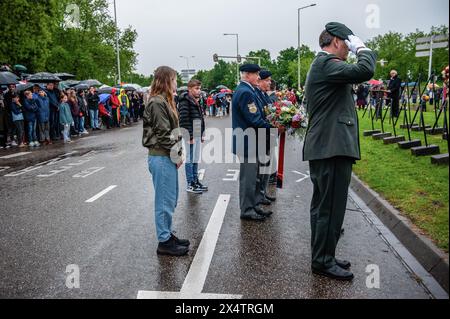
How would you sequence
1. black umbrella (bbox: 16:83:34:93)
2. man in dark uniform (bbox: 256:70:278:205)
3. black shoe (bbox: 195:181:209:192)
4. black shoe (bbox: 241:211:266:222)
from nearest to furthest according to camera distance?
black shoe (bbox: 241:211:266:222) → man in dark uniform (bbox: 256:70:278:205) → black shoe (bbox: 195:181:209:192) → black umbrella (bbox: 16:83:34:93)

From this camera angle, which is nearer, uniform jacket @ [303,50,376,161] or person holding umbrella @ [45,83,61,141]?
uniform jacket @ [303,50,376,161]

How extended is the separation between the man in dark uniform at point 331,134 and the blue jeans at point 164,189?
1.58 metres

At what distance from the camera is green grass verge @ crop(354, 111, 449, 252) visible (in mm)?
5273

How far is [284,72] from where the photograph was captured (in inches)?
4887

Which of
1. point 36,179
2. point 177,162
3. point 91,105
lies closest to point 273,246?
point 177,162

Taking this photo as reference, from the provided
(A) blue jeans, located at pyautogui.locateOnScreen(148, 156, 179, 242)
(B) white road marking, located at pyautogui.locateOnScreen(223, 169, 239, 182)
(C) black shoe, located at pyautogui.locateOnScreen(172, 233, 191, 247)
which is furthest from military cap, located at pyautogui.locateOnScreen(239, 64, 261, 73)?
(B) white road marking, located at pyautogui.locateOnScreen(223, 169, 239, 182)

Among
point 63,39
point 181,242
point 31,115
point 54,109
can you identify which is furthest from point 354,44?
point 63,39

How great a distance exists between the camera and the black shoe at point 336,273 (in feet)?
13.6

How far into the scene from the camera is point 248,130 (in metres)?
6.04

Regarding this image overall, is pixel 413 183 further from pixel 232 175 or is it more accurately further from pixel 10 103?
pixel 10 103

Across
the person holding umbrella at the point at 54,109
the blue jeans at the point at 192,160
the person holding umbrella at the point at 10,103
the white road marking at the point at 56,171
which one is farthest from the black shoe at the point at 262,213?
the person holding umbrella at the point at 54,109

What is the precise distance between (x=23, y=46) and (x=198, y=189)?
76.0 ft

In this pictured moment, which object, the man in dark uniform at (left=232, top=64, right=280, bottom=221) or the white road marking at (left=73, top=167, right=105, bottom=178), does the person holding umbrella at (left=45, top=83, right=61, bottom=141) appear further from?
the man in dark uniform at (left=232, top=64, right=280, bottom=221)

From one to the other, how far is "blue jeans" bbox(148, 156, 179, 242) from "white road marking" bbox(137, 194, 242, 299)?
50 cm
